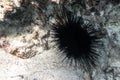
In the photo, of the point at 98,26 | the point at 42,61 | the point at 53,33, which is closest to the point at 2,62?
the point at 42,61

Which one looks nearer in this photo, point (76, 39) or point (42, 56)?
point (76, 39)

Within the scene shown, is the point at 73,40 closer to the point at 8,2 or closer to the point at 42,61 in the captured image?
the point at 42,61

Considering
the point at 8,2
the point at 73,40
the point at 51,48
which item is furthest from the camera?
the point at 51,48

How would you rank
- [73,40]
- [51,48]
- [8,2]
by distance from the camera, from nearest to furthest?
[73,40] → [8,2] → [51,48]

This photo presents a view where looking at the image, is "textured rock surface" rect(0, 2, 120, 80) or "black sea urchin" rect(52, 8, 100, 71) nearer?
"black sea urchin" rect(52, 8, 100, 71)

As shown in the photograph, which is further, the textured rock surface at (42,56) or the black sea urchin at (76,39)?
the textured rock surface at (42,56)

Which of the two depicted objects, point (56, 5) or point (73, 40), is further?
point (56, 5)

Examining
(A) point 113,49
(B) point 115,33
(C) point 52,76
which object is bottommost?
(C) point 52,76

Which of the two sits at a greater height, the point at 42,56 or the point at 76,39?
the point at 76,39
